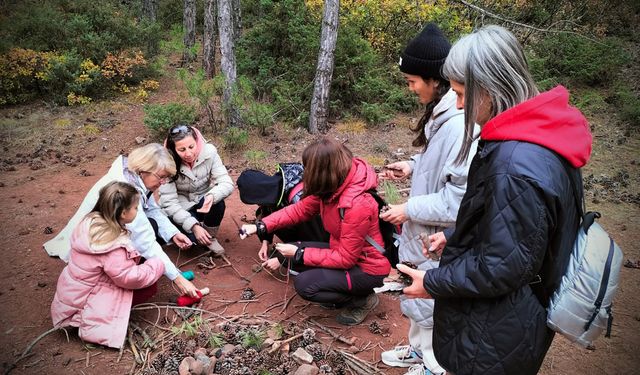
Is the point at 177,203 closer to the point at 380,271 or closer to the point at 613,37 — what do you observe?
the point at 380,271

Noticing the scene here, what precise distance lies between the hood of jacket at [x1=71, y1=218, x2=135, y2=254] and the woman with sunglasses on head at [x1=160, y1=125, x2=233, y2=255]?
1.11 metres

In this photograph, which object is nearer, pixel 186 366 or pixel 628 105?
pixel 186 366

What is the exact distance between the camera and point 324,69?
8.50m

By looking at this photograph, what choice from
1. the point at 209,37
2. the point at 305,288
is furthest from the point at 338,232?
the point at 209,37

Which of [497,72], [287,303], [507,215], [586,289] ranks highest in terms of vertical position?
[497,72]

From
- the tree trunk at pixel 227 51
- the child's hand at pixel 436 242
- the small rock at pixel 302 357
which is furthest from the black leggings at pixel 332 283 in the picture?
the tree trunk at pixel 227 51

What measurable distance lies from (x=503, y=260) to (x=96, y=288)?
2.95 m

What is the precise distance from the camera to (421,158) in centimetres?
288

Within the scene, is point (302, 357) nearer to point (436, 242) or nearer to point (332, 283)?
point (332, 283)

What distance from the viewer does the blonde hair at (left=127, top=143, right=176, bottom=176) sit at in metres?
3.76

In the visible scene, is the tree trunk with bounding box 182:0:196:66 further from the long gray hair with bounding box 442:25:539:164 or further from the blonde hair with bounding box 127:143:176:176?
the long gray hair with bounding box 442:25:539:164

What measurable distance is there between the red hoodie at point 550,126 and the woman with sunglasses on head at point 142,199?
292 cm

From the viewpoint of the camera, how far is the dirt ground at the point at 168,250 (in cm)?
348

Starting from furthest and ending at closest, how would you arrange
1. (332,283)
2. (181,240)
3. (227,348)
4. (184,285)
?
(181,240) → (184,285) → (332,283) → (227,348)
